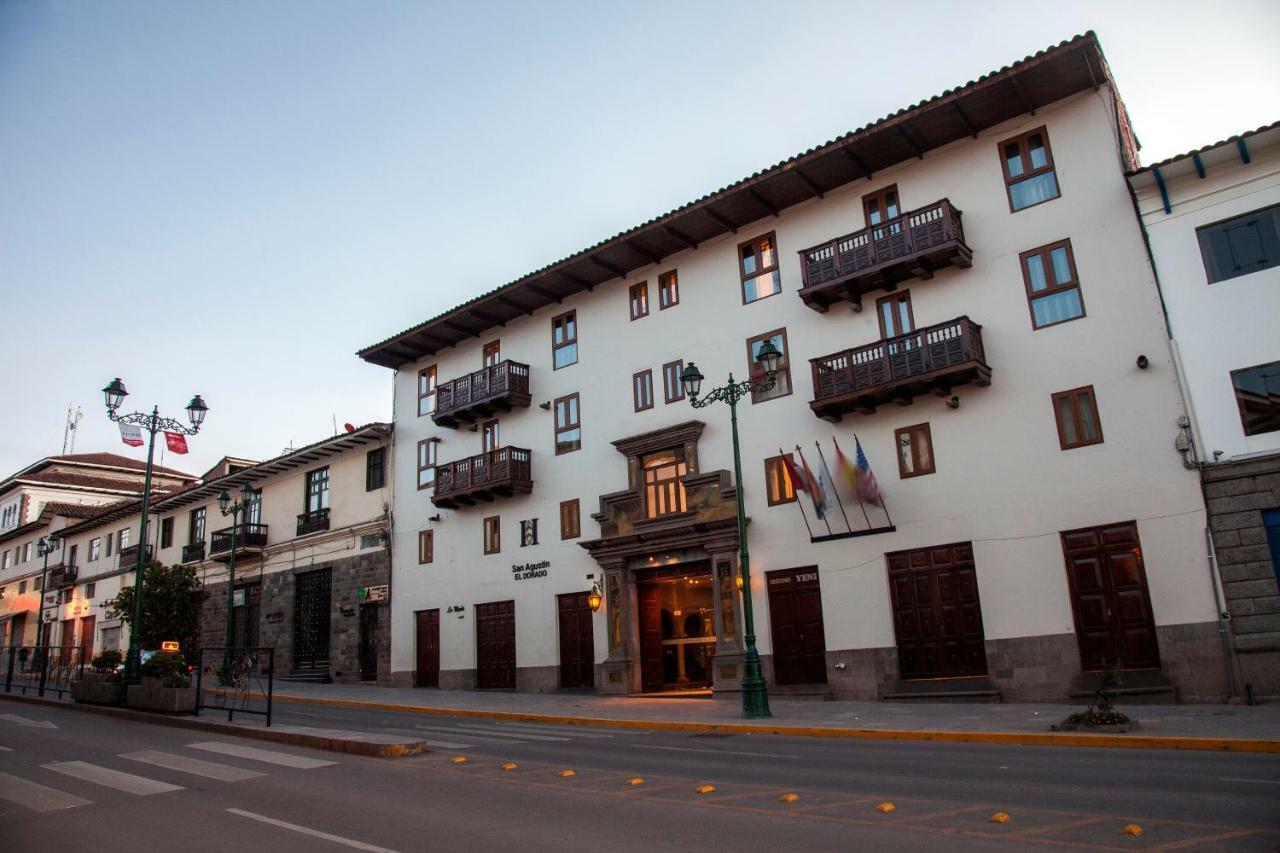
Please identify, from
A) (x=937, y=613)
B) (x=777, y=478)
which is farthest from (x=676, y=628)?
(x=937, y=613)

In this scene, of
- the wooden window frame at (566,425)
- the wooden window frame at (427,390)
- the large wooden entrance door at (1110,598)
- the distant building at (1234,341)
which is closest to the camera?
the distant building at (1234,341)

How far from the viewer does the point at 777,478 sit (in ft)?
75.1

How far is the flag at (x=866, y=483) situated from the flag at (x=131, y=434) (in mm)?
17858

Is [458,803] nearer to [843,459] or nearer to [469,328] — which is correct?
[843,459]

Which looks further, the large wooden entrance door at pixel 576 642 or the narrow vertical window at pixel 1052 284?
the large wooden entrance door at pixel 576 642

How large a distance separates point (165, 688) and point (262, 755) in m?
6.76

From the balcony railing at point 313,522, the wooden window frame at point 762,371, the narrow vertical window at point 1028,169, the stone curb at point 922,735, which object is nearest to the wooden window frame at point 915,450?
the wooden window frame at point 762,371

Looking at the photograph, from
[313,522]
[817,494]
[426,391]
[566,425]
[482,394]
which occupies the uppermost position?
[426,391]

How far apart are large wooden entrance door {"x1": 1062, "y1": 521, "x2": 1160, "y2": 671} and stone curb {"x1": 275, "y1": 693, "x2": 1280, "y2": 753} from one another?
546 cm

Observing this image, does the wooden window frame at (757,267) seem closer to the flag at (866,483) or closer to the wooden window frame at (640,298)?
the wooden window frame at (640,298)

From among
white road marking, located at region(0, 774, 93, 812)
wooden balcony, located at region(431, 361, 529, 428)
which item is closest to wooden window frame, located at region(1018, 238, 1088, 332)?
wooden balcony, located at region(431, 361, 529, 428)

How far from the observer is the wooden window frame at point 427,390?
33000mm

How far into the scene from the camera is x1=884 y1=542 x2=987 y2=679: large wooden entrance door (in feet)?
63.4

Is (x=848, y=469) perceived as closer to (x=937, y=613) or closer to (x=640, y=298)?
(x=937, y=613)
